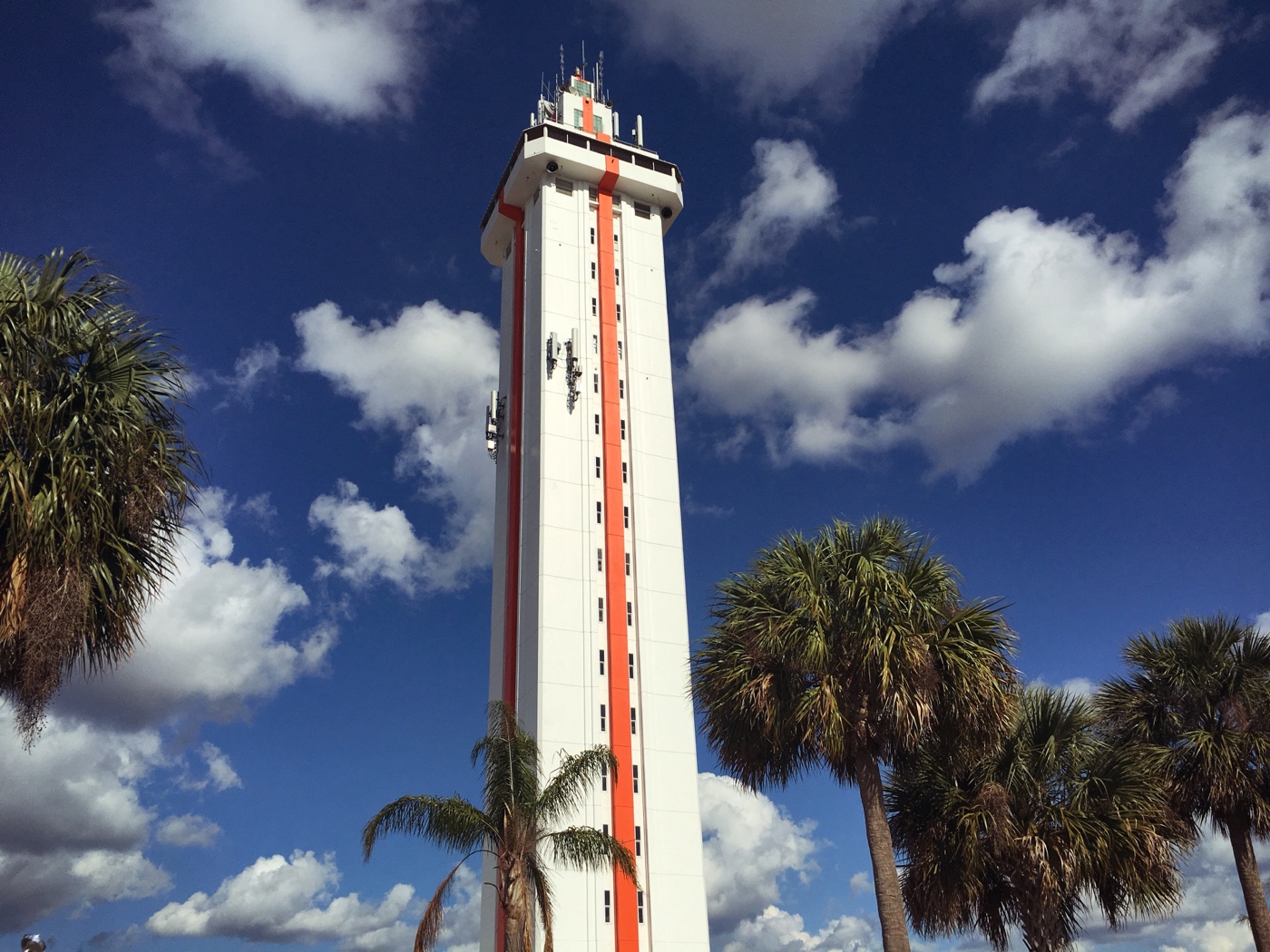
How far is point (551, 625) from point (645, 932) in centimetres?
1439

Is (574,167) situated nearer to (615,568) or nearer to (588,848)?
(615,568)

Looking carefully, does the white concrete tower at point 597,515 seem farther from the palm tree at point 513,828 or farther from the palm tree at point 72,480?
the palm tree at point 72,480

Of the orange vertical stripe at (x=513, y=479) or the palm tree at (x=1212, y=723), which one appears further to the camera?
the orange vertical stripe at (x=513, y=479)

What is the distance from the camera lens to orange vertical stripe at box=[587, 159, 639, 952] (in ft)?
151

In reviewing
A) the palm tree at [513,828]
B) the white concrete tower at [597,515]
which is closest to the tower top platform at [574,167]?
the white concrete tower at [597,515]

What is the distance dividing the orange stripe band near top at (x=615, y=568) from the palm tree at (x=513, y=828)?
48.5 ft

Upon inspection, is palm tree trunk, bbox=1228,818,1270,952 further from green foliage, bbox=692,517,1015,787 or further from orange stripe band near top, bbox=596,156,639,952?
orange stripe band near top, bbox=596,156,639,952

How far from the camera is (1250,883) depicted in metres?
25.0

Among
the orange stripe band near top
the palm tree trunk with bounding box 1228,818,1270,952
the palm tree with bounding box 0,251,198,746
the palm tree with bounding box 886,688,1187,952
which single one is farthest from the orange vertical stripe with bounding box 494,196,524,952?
A: the palm tree with bounding box 0,251,198,746

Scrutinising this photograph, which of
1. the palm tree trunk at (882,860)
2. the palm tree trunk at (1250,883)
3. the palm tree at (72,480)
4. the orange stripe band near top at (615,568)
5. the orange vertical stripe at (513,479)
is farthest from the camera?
the orange vertical stripe at (513,479)

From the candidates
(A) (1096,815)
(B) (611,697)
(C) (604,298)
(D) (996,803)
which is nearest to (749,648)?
(D) (996,803)

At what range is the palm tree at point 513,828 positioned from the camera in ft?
79.5

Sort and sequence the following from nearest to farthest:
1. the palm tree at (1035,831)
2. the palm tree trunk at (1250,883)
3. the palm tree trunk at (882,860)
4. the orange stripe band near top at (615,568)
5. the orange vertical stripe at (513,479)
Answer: the palm tree trunk at (882,860)
the palm tree at (1035,831)
the palm tree trunk at (1250,883)
the orange stripe band near top at (615,568)
the orange vertical stripe at (513,479)

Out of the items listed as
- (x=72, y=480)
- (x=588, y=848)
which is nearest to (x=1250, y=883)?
(x=588, y=848)
